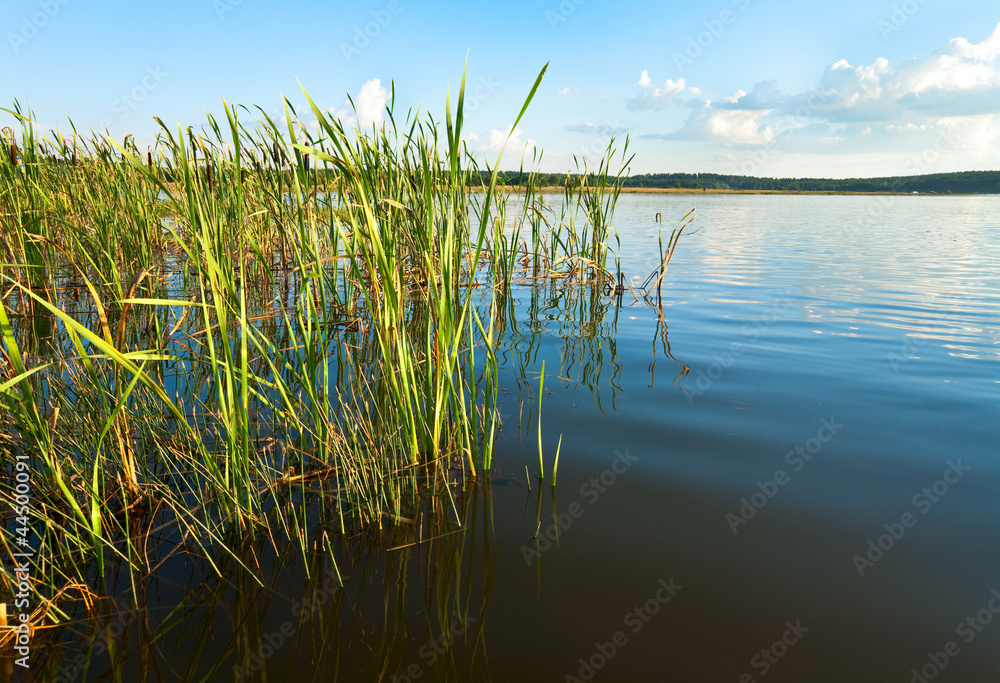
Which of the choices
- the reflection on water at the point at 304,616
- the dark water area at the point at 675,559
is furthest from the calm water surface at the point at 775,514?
the reflection on water at the point at 304,616


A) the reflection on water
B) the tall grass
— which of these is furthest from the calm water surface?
the tall grass

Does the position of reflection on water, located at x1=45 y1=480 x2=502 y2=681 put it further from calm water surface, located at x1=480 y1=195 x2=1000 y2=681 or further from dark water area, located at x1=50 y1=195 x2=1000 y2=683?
calm water surface, located at x1=480 y1=195 x2=1000 y2=681

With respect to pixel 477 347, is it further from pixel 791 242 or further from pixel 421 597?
pixel 791 242

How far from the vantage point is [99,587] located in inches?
59.6

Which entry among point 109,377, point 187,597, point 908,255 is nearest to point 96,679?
point 187,597

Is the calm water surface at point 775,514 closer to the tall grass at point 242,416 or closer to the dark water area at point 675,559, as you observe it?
the dark water area at point 675,559

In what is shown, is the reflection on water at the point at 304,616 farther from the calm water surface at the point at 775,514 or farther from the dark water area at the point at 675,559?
the calm water surface at the point at 775,514

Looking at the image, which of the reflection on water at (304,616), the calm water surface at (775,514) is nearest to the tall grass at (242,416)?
the reflection on water at (304,616)

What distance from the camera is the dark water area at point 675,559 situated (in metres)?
1.34

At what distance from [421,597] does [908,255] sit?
10.0m

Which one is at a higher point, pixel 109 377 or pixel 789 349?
pixel 109 377

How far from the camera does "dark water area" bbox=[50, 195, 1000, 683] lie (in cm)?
134

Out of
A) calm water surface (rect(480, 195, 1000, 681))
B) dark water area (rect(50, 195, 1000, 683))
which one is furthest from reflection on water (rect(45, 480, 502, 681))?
calm water surface (rect(480, 195, 1000, 681))

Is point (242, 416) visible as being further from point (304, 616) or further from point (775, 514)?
point (775, 514)
